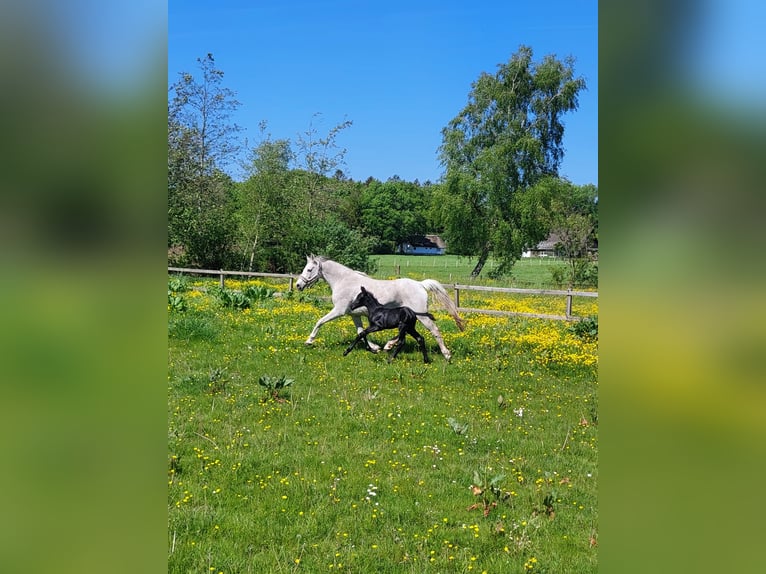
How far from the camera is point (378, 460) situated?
18.5 ft

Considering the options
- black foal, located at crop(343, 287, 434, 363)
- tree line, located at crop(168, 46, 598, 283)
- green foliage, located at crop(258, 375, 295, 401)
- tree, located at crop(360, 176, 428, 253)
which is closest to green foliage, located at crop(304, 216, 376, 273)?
tree line, located at crop(168, 46, 598, 283)

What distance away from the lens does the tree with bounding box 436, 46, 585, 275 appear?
32031 mm

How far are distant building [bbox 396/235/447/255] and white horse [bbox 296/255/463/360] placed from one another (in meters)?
79.0

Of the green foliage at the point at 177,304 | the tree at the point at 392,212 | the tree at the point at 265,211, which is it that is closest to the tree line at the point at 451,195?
the tree at the point at 265,211

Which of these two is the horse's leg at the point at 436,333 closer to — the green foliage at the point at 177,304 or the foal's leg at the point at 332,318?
the foal's leg at the point at 332,318

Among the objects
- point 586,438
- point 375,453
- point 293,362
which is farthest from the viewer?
point 293,362

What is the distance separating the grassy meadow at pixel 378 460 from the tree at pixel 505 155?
22.8 m

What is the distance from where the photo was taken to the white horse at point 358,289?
11.6 meters

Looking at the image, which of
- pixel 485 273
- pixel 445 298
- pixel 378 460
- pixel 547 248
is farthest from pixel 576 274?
pixel 378 460

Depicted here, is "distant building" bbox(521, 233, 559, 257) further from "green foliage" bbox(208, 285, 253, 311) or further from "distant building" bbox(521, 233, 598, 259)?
"green foliage" bbox(208, 285, 253, 311)
